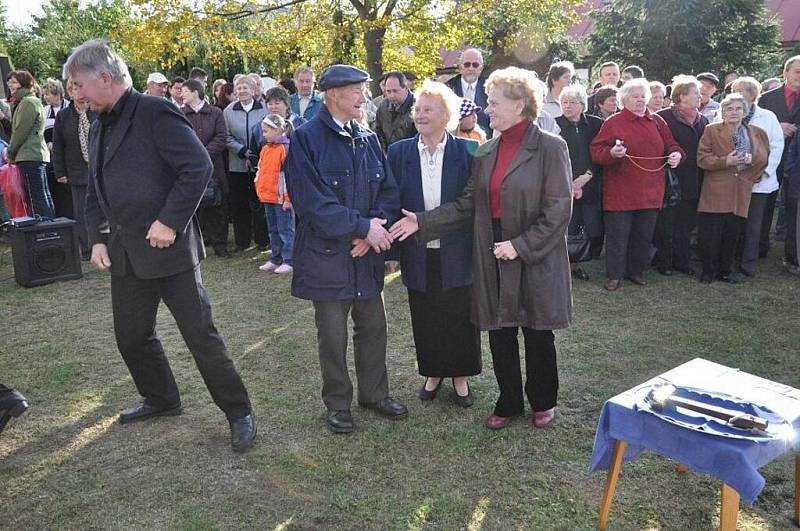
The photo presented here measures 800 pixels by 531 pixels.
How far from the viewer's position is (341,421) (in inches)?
149

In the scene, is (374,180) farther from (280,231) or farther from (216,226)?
(216,226)

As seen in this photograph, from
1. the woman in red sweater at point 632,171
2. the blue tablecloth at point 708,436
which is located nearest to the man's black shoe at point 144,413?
the blue tablecloth at point 708,436

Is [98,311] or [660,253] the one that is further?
[660,253]

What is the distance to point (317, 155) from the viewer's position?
346cm

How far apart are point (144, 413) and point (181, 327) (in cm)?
81

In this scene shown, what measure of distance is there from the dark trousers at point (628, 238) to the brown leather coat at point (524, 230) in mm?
3202

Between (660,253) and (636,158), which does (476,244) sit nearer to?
(636,158)

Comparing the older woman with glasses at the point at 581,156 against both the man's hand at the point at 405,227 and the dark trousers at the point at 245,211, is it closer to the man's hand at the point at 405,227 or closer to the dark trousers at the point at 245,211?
the man's hand at the point at 405,227

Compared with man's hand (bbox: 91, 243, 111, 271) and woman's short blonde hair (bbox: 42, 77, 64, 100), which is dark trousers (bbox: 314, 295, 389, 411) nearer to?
man's hand (bbox: 91, 243, 111, 271)

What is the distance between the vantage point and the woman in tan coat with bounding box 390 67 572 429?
11.1 feet


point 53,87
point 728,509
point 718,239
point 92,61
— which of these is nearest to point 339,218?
point 92,61

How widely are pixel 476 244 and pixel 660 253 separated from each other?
4.13 m

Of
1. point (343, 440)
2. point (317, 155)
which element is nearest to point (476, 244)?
point (317, 155)

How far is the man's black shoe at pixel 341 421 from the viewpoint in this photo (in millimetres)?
3760
